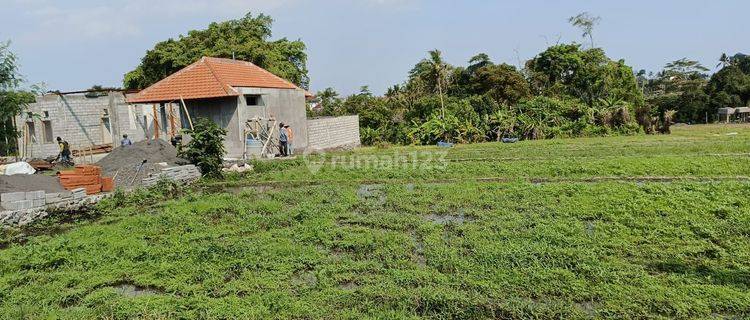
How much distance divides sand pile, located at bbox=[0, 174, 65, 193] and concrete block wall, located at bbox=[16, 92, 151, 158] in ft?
38.0

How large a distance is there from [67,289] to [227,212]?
366 centimetres

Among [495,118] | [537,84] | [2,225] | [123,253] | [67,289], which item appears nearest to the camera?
[67,289]

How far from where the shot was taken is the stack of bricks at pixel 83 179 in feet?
36.3

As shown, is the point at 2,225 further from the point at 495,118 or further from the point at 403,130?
the point at 495,118

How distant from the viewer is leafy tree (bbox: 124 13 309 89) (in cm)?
2602

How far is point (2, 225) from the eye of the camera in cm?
832

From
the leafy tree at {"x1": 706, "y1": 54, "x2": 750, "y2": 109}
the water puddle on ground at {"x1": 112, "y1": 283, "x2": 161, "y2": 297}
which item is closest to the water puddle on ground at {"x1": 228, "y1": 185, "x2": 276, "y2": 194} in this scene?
the water puddle on ground at {"x1": 112, "y1": 283, "x2": 161, "y2": 297}

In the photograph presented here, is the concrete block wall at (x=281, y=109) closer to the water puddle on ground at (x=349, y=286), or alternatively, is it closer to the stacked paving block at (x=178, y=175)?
the stacked paving block at (x=178, y=175)

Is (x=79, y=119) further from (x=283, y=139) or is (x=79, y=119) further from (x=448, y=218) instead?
(x=448, y=218)

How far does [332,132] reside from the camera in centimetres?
2284

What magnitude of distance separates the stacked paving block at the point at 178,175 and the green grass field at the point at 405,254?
4.59 feet

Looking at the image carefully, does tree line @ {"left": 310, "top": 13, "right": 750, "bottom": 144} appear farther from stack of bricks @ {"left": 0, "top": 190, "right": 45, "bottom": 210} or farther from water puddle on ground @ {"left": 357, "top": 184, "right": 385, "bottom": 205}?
stack of bricks @ {"left": 0, "top": 190, "right": 45, "bottom": 210}

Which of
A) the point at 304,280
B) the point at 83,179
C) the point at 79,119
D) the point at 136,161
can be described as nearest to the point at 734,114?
the point at 136,161

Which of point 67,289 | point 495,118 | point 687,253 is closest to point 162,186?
point 67,289
